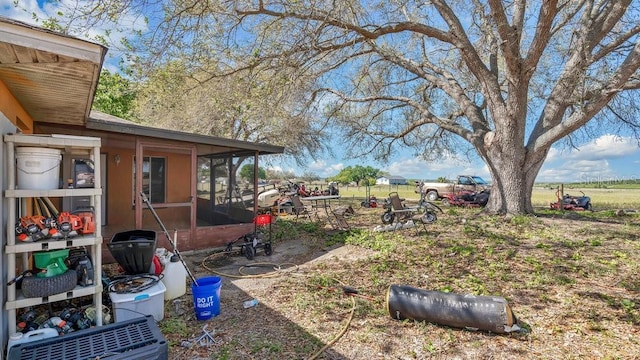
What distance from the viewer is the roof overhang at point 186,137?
5.38 m

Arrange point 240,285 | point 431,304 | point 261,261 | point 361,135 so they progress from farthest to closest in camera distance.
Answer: point 361,135
point 261,261
point 240,285
point 431,304

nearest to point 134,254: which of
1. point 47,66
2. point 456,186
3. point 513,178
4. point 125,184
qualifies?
point 47,66

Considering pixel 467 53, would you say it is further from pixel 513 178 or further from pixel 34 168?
pixel 34 168

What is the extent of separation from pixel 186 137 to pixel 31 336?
13.9 ft

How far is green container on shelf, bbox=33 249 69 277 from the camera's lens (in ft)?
9.39

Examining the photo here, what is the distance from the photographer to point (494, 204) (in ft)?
30.0

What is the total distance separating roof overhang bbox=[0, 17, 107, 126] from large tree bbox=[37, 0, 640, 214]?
1791 millimetres

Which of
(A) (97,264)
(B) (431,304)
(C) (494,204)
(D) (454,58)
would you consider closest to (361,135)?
(D) (454,58)

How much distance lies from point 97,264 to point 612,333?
4.96 m

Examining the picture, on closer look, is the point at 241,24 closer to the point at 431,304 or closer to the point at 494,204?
the point at 431,304

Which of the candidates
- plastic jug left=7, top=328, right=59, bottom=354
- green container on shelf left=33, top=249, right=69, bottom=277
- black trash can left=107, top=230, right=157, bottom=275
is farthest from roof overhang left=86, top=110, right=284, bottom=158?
plastic jug left=7, top=328, right=59, bottom=354

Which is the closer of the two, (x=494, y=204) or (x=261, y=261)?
(x=261, y=261)

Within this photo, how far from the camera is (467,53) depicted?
7.95 meters

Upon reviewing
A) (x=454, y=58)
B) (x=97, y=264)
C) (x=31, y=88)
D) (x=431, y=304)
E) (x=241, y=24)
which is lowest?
(x=431, y=304)
